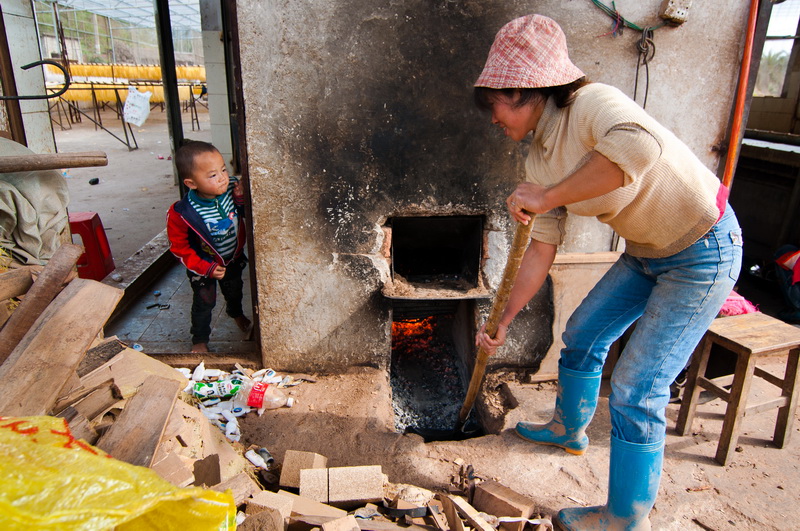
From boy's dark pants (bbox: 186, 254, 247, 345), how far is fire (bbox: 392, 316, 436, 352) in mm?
1429

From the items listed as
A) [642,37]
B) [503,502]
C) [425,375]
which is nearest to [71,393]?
[503,502]

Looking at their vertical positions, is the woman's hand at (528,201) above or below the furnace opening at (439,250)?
above

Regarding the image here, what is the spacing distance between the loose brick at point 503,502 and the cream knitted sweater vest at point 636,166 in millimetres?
1300

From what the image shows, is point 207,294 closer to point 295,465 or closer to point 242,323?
point 242,323

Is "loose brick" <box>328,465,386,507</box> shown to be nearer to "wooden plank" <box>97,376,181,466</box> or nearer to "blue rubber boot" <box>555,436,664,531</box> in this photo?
"wooden plank" <box>97,376,181,466</box>

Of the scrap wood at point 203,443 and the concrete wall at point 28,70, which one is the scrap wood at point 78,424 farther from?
the concrete wall at point 28,70

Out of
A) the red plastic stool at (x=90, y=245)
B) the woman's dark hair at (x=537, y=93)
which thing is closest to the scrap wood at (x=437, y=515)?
the woman's dark hair at (x=537, y=93)

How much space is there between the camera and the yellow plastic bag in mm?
Answer: 1103

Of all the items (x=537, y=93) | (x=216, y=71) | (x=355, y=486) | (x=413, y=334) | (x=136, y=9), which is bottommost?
(x=413, y=334)

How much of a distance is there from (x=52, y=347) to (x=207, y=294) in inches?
72.1

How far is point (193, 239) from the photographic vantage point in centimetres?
383

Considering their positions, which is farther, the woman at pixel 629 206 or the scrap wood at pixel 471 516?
the scrap wood at pixel 471 516

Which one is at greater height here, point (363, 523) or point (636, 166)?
point (636, 166)

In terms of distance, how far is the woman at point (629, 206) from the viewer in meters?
1.95
